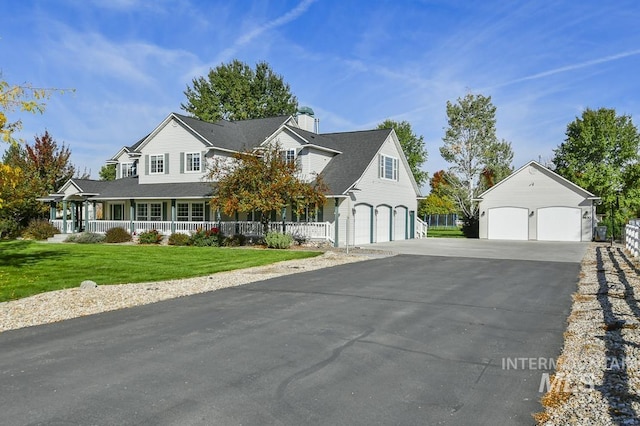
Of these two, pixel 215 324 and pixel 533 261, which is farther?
pixel 533 261

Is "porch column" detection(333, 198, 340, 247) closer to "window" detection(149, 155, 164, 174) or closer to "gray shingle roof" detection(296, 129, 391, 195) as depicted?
"gray shingle roof" detection(296, 129, 391, 195)

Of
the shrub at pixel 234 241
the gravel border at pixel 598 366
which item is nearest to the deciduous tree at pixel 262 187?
the shrub at pixel 234 241

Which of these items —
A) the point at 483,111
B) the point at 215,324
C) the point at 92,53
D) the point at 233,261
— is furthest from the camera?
the point at 483,111

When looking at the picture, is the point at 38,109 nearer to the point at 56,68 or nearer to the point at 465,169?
the point at 56,68

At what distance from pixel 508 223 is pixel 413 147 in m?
28.1

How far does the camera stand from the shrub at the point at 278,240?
24.4 meters

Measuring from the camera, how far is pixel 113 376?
547 centimetres

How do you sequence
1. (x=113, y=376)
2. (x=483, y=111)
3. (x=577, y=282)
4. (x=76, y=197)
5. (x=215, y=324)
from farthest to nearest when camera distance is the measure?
(x=483, y=111)
(x=76, y=197)
(x=577, y=282)
(x=215, y=324)
(x=113, y=376)

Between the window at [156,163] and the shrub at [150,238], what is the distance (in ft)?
16.4

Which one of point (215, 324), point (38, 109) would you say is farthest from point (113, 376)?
point (38, 109)

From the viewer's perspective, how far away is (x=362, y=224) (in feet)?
93.4

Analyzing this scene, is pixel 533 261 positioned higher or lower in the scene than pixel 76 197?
lower

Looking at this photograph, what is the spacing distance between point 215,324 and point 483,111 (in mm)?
38189

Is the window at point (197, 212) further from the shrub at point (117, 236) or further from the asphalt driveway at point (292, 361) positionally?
the asphalt driveway at point (292, 361)
